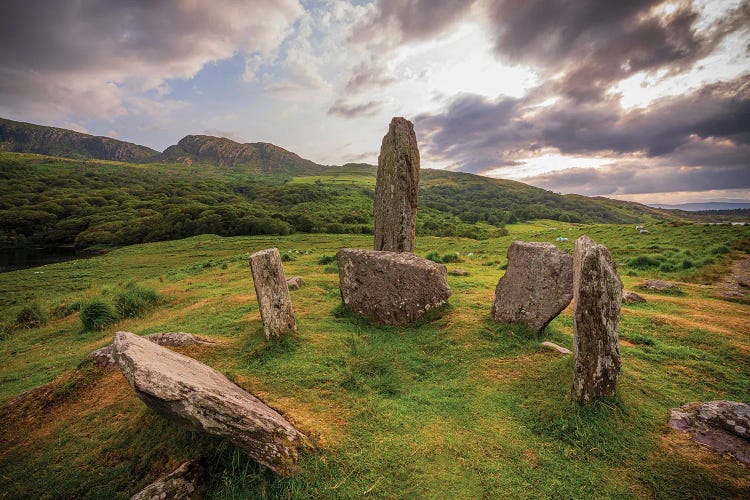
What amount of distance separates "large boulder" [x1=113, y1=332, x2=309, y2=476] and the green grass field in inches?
11.5

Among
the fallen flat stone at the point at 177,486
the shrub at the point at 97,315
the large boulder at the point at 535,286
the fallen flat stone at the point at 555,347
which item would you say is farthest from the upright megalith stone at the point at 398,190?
the shrub at the point at 97,315

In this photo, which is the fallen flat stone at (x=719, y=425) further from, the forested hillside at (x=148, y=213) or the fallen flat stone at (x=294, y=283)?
the forested hillside at (x=148, y=213)

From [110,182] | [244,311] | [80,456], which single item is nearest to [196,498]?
[80,456]

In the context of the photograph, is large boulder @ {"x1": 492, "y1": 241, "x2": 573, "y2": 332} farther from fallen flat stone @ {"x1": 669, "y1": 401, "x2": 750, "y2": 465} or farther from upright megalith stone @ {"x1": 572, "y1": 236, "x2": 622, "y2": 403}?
fallen flat stone @ {"x1": 669, "y1": 401, "x2": 750, "y2": 465}

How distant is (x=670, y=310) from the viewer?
11164 millimetres

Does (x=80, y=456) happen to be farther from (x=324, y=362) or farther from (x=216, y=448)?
(x=324, y=362)

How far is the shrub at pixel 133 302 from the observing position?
1498cm

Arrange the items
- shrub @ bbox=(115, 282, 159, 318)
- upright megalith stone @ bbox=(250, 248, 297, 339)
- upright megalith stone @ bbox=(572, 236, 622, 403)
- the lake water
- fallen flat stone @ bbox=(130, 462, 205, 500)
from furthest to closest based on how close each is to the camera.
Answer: the lake water → shrub @ bbox=(115, 282, 159, 318) → upright megalith stone @ bbox=(250, 248, 297, 339) → upright megalith stone @ bbox=(572, 236, 622, 403) → fallen flat stone @ bbox=(130, 462, 205, 500)

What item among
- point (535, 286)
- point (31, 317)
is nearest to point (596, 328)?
point (535, 286)

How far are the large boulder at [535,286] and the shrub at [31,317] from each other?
22.9 meters

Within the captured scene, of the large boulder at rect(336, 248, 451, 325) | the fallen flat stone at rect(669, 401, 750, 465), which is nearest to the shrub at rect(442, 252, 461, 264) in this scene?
the large boulder at rect(336, 248, 451, 325)

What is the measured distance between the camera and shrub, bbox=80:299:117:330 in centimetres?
1381

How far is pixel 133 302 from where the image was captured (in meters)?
15.2

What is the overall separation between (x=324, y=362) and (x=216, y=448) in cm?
315
